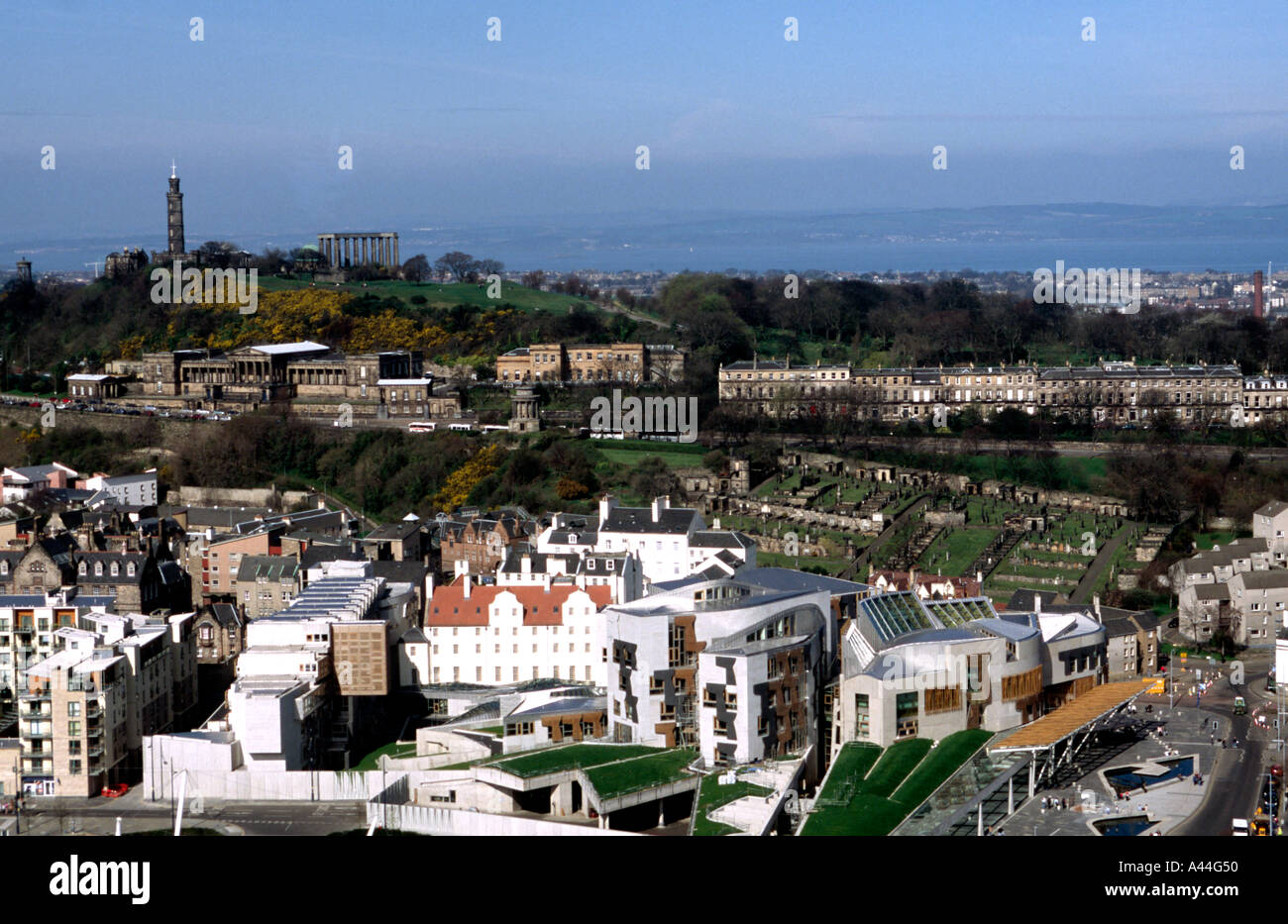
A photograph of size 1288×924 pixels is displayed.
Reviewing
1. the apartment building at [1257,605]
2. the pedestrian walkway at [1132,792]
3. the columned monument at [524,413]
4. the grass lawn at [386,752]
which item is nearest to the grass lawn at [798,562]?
the apartment building at [1257,605]

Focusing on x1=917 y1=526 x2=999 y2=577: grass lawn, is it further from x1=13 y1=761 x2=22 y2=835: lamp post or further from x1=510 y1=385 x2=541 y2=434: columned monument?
x1=13 y1=761 x2=22 y2=835: lamp post

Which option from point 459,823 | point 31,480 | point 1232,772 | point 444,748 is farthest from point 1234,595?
point 31,480

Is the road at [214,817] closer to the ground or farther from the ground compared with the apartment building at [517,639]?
closer to the ground

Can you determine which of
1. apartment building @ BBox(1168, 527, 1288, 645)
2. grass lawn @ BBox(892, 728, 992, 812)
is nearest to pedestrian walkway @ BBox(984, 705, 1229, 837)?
grass lawn @ BBox(892, 728, 992, 812)

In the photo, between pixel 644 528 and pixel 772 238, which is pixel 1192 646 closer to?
pixel 644 528

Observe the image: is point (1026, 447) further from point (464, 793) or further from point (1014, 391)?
point (464, 793)

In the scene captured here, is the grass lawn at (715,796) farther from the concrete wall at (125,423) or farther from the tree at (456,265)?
the tree at (456,265)
